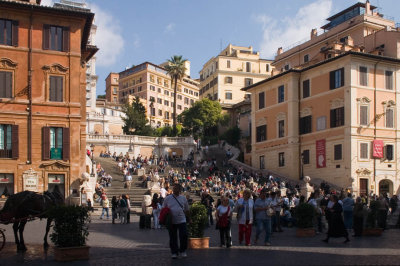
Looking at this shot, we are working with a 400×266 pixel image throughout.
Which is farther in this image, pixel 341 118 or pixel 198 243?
pixel 341 118

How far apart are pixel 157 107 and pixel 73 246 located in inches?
3983

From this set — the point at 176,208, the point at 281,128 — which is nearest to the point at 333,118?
the point at 281,128

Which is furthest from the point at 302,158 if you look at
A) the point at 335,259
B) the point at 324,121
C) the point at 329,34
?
the point at 335,259

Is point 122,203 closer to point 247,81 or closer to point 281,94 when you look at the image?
point 281,94

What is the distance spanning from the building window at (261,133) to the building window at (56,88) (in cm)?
2551

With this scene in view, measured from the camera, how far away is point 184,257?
13086 mm

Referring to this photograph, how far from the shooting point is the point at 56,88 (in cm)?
3494

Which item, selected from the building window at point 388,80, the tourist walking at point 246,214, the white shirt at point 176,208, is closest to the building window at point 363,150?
the building window at point 388,80

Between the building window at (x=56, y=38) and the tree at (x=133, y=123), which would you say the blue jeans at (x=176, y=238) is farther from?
the tree at (x=133, y=123)

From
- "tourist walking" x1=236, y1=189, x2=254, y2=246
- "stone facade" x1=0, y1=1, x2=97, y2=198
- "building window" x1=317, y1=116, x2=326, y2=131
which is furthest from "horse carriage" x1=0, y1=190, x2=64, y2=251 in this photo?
"building window" x1=317, y1=116, x2=326, y2=131

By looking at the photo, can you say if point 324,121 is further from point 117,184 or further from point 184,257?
point 184,257

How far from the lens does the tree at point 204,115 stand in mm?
76250

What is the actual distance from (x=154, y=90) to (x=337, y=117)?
70.9m

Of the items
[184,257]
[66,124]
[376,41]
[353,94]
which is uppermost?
[376,41]
